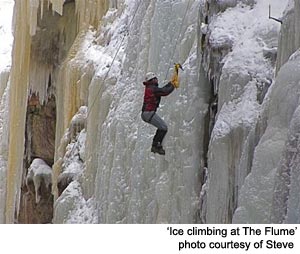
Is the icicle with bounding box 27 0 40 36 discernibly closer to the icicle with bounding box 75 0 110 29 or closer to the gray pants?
the icicle with bounding box 75 0 110 29

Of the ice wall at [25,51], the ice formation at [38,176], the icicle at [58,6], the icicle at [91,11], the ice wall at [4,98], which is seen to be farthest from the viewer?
the ice wall at [4,98]

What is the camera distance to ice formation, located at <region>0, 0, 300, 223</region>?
5246mm

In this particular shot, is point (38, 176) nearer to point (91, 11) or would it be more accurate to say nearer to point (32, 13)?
point (32, 13)

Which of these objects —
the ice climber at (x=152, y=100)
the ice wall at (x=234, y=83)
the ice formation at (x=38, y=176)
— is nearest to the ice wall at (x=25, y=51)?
the ice formation at (x=38, y=176)

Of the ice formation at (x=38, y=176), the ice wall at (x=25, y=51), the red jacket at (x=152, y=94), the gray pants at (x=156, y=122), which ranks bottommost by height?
the gray pants at (x=156, y=122)

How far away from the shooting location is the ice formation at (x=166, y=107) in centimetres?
525

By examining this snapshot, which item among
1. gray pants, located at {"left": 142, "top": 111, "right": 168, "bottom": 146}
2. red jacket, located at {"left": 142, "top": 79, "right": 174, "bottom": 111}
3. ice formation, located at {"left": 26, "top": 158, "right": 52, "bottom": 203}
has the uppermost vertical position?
ice formation, located at {"left": 26, "top": 158, "right": 52, "bottom": 203}

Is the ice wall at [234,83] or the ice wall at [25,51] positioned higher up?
the ice wall at [25,51]

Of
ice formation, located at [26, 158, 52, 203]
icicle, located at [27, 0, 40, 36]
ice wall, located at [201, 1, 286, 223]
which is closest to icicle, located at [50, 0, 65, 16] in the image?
icicle, located at [27, 0, 40, 36]

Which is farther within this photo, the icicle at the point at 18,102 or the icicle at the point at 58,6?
the icicle at the point at 18,102

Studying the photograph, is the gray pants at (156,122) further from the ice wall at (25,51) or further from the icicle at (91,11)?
the icicle at (91,11)
